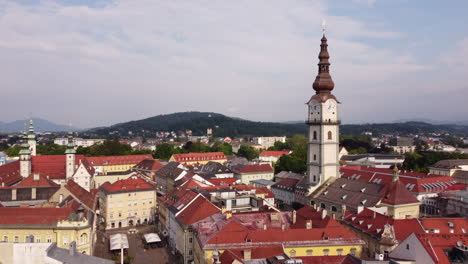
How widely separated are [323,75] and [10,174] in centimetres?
5907

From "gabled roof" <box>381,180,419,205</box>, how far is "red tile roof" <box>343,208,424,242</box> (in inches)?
270

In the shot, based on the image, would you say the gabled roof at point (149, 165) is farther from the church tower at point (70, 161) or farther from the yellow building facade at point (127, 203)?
the yellow building facade at point (127, 203)

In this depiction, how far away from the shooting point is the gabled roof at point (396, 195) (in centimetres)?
5331

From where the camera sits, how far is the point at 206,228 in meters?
39.6

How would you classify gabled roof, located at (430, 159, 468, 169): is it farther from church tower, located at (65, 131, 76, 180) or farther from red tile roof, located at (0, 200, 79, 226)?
red tile roof, located at (0, 200, 79, 226)

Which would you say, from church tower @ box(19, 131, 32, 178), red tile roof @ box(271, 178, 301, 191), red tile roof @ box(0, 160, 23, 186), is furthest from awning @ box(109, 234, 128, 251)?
church tower @ box(19, 131, 32, 178)

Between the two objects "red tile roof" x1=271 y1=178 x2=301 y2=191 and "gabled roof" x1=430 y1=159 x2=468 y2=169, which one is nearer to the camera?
"red tile roof" x1=271 y1=178 x2=301 y2=191

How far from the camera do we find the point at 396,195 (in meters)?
53.4

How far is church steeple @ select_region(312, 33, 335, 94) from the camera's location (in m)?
67.3

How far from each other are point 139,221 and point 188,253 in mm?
24477

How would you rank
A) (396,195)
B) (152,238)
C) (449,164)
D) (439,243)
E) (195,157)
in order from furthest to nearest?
(195,157) → (449,164) → (152,238) → (396,195) → (439,243)

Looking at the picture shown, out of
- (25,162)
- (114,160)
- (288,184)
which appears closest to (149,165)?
(114,160)

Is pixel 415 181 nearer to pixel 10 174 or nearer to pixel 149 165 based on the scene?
pixel 149 165

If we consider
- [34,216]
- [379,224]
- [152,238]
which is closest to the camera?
[379,224]
